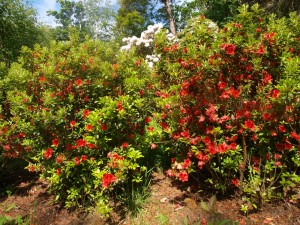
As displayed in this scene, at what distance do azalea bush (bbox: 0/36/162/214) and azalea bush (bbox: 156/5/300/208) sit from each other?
0.59m

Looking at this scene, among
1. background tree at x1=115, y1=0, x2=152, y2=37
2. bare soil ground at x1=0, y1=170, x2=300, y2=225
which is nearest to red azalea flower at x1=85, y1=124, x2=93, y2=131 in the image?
bare soil ground at x1=0, y1=170, x2=300, y2=225

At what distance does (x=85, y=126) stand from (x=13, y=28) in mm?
11120

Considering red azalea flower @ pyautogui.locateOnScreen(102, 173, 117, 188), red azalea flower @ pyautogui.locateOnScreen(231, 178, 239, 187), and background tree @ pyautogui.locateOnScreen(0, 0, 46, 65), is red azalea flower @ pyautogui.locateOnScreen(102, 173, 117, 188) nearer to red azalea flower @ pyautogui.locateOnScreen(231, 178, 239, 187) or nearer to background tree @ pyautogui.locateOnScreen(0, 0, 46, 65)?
red azalea flower @ pyautogui.locateOnScreen(231, 178, 239, 187)

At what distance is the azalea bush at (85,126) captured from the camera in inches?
122

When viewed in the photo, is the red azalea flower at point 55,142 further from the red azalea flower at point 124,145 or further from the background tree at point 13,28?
the background tree at point 13,28

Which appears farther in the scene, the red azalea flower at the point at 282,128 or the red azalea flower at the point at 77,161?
the red azalea flower at the point at 77,161

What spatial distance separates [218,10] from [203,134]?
1530 centimetres

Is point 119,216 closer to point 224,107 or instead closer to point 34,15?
point 224,107

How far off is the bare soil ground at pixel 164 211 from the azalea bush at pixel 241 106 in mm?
202

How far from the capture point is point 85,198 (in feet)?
12.0

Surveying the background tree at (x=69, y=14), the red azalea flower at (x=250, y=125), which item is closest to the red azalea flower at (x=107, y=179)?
the red azalea flower at (x=250, y=125)

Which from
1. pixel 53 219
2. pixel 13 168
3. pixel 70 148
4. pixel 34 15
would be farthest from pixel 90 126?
pixel 34 15

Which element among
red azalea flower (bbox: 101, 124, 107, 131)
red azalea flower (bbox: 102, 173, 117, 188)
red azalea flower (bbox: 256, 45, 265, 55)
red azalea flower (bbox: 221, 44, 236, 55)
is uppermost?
red azalea flower (bbox: 221, 44, 236, 55)

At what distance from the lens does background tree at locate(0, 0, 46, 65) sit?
11.4 m
